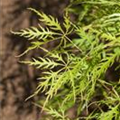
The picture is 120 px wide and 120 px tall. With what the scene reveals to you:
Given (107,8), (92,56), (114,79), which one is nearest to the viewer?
(92,56)

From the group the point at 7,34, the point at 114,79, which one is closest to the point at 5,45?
the point at 7,34

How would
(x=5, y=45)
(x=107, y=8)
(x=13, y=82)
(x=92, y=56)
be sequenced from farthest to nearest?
(x=5, y=45) < (x=13, y=82) < (x=107, y=8) < (x=92, y=56)

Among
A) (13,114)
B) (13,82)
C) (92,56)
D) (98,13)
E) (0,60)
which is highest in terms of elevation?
(98,13)

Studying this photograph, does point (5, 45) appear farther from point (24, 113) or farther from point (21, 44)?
point (24, 113)

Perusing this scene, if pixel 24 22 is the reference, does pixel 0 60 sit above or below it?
below

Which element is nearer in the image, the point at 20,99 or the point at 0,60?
the point at 20,99

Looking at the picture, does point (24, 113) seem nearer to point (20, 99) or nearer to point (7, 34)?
point (20, 99)

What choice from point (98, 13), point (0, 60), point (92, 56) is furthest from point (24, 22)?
point (92, 56)
